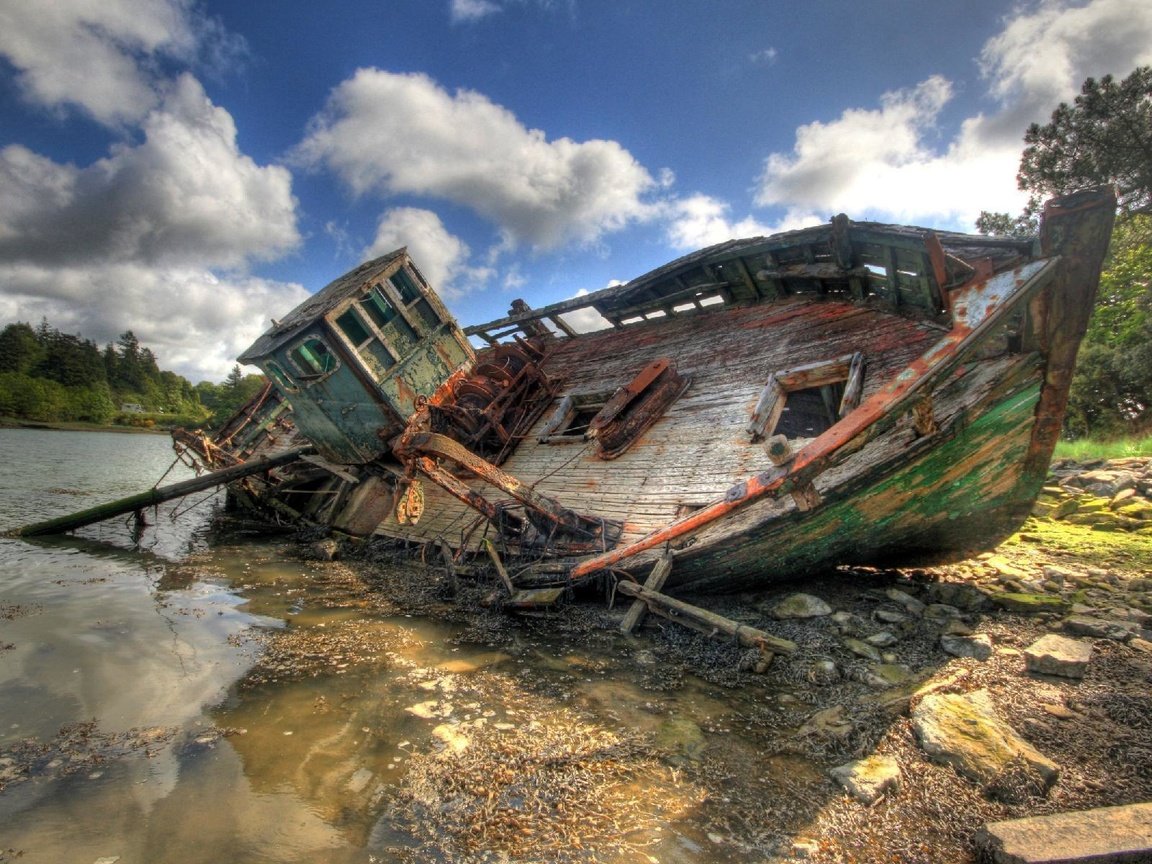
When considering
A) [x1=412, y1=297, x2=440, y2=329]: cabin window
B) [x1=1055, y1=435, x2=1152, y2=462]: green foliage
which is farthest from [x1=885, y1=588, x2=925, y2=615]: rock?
[x1=1055, y1=435, x2=1152, y2=462]: green foliage

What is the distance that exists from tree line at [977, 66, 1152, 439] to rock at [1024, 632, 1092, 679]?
1986 centimetres

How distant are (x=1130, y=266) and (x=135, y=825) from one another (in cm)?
3673

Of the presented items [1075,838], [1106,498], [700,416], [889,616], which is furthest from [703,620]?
[1106,498]

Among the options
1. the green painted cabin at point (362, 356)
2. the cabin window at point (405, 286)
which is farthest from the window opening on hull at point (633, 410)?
the cabin window at point (405, 286)

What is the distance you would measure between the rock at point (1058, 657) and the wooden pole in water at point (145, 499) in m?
13.6

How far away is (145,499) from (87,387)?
351 feet

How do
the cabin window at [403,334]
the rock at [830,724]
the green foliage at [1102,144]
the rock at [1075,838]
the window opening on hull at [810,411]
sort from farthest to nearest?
the green foliage at [1102,144] → the cabin window at [403,334] → the window opening on hull at [810,411] → the rock at [830,724] → the rock at [1075,838]

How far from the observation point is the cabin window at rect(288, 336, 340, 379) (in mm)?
9148

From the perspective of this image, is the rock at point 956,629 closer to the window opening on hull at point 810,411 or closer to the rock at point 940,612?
the rock at point 940,612

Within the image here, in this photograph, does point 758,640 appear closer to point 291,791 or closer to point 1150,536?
point 291,791

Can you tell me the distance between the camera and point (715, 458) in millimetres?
6656

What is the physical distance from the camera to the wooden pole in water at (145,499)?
1079 cm

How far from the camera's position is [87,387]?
8675 centimetres

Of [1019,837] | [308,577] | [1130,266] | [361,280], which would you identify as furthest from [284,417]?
[1130,266]
